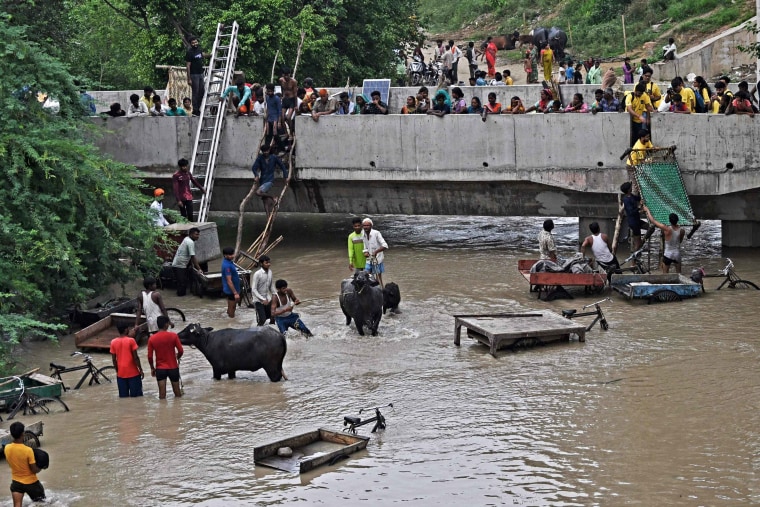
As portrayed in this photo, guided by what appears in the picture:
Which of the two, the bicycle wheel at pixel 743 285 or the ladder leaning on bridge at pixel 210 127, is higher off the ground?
the ladder leaning on bridge at pixel 210 127

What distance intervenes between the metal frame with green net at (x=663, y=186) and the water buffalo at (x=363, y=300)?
19.5ft

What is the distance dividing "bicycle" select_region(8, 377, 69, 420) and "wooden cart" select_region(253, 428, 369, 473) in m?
3.34

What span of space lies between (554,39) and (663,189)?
16479mm

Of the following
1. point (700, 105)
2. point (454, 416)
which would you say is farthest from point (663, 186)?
point (454, 416)

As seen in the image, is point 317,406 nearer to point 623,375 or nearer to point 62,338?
point 623,375

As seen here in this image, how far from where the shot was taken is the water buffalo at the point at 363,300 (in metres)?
16.8

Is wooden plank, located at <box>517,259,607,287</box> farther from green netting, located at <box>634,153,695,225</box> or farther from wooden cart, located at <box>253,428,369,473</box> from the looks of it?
wooden cart, located at <box>253,428,369,473</box>

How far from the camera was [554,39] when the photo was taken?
36.6 m

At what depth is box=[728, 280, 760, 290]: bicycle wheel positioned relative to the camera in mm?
19002

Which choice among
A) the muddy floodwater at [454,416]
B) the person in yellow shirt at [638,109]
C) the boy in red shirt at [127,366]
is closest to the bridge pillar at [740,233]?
the person in yellow shirt at [638,109]

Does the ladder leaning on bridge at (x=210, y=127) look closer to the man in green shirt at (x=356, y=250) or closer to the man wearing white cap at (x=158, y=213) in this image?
the man wearing white cap at (x=158, y=213)

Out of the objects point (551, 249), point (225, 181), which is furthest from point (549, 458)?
point (225, 181)

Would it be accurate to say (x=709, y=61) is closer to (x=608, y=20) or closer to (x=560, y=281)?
(x=608, y=20)

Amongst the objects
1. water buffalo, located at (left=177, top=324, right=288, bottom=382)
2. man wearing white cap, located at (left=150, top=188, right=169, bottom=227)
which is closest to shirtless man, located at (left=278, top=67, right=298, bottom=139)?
man wearing white cap, located at (left=150, top=188, right=169, bottom=227)
